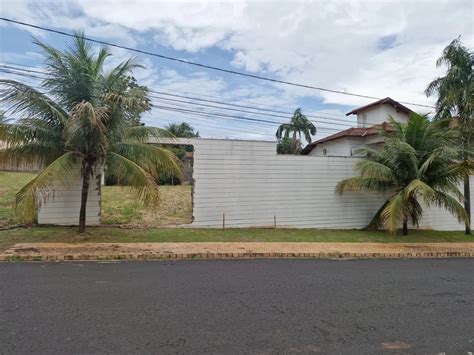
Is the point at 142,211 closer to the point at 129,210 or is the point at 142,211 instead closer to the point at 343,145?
the point at 129,210

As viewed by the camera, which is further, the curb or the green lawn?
the green lawn

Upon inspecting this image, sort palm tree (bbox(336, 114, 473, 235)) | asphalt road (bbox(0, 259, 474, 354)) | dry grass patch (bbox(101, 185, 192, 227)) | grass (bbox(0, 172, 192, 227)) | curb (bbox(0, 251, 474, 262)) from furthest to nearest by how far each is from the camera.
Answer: palm tree (bbox(336, 114, 473, 235)) < dry grass patch (bbox(101, 185, 192, 227)) < grass (bbox(0, 172, 192, 227)) < curb (bbox(0, 251, 474, 262)) < asphalt road (bbox(0, 259, 474, 354))

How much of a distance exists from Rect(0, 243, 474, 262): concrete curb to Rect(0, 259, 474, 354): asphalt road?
65 centimetres

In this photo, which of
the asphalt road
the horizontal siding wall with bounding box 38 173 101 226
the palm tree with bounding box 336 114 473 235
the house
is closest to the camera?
the asphalt road

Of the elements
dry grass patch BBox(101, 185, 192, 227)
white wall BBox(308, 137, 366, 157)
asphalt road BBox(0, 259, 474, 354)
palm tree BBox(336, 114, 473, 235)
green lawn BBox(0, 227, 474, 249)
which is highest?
white wall BBox(308, 137, 366, 157)

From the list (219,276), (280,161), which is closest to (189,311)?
(219,276)

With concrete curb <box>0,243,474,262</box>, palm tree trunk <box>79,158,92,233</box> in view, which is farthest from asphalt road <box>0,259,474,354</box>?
palm tree trunk <box>79,158,92,233</box>

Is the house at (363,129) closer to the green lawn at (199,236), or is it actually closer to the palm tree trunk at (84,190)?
the green lawn at (199,236)

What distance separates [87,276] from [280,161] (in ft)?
30.2

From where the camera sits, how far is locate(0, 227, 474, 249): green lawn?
11.4m

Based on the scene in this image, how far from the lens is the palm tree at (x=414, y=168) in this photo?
591 inches

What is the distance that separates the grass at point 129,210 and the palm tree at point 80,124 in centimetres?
202

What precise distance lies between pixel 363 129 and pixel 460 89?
33.1 feet

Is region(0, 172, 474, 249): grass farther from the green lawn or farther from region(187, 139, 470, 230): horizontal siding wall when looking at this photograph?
region(187, 139, 470, 230): horizontal siding wall
